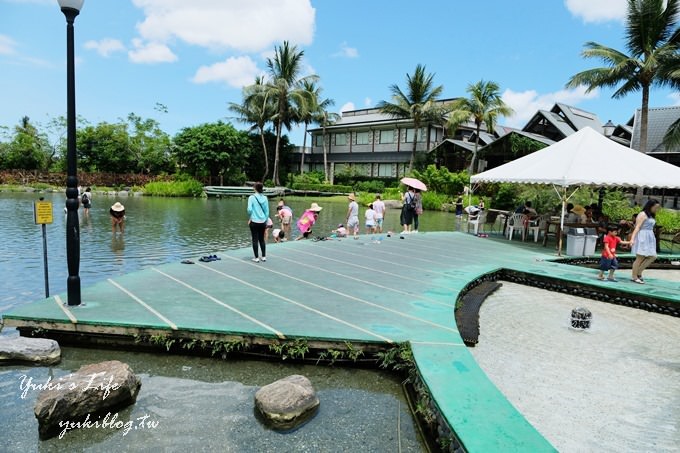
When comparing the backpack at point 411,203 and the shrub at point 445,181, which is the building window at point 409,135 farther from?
the backpack at point 411,203

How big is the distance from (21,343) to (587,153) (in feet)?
44.6

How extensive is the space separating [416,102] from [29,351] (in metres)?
41.2

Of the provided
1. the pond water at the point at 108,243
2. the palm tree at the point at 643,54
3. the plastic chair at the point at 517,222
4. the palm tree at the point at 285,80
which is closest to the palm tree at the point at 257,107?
the palm tree at the point at 285,80

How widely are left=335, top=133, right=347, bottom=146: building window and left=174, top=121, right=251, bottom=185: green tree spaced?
1012 cm

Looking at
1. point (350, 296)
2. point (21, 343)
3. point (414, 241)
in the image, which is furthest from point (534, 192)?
point (21, 343)

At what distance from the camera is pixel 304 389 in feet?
14.4

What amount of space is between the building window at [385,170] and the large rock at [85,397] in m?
44.2

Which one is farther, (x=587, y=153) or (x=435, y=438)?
(x=587, y=153)

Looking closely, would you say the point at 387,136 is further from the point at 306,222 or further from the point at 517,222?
the point at 306,222

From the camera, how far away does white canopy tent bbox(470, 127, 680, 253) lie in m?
12.0

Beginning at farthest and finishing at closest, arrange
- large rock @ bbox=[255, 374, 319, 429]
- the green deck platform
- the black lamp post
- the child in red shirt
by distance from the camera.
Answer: the child in red shirt < the black lamp post < large rock @ bbox=[255, 374, 319, 429] < the green deck platform

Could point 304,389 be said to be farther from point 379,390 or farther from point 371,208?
point 371,208

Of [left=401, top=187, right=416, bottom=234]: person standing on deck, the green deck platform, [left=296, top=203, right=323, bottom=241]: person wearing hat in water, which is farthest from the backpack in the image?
the green deck platform

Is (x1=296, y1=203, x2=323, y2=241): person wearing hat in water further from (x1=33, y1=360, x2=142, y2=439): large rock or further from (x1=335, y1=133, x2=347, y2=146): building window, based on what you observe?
(x1=335, y1=133, x2=347, y2=146): building window
